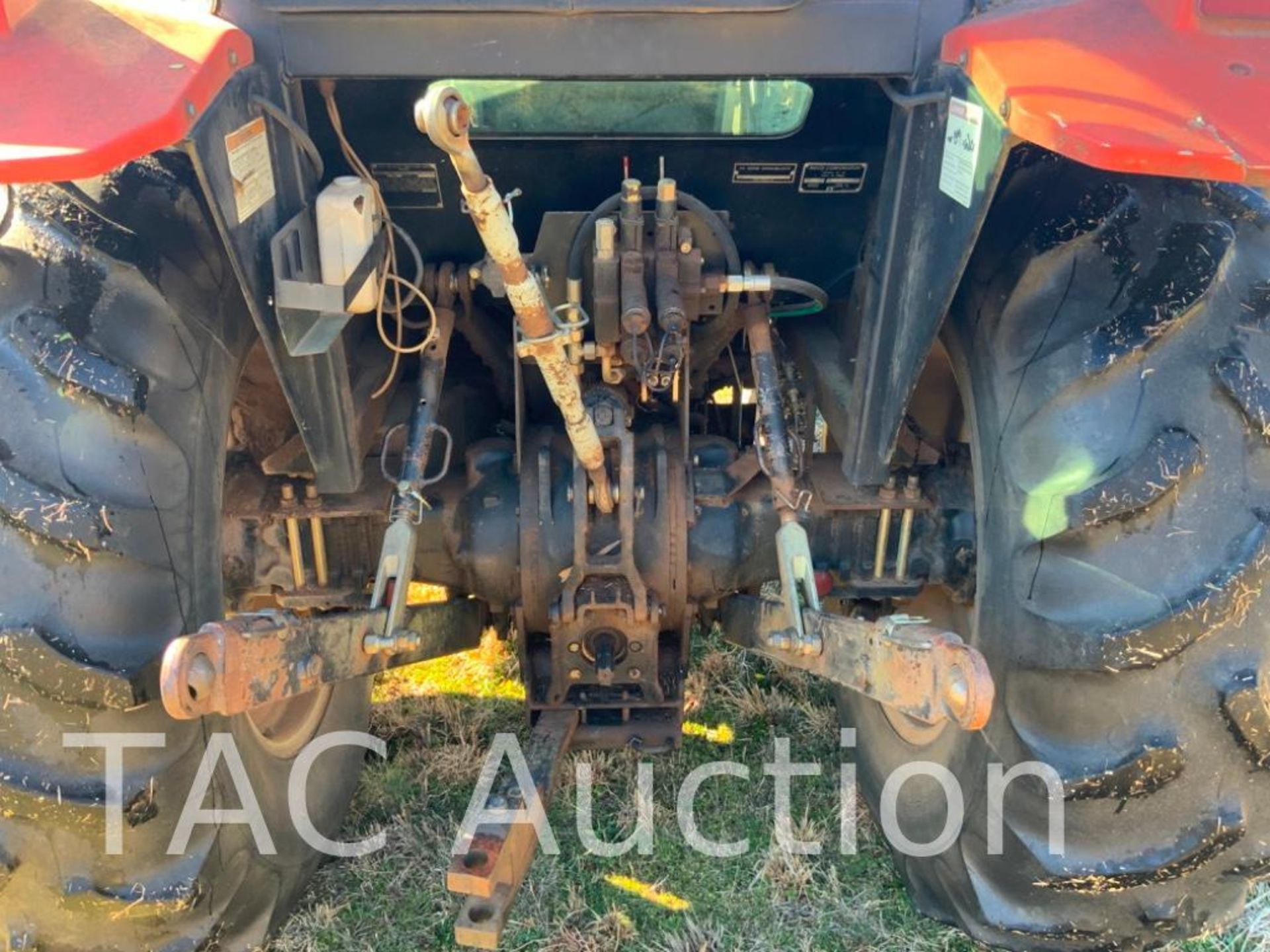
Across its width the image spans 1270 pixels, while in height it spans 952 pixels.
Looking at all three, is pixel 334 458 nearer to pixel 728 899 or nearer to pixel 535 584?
pixel 535 584

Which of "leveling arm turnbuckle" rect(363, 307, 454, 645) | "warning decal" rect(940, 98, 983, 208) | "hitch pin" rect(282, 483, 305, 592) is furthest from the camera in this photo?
"hitch pin" rect(282, 483, 305, 592)

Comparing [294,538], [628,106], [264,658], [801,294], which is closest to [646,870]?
[294,538]

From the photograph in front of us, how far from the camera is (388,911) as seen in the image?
2496 mm

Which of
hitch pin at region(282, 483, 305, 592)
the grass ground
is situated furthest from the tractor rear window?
the grass ground

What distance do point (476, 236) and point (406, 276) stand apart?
18 centimetres

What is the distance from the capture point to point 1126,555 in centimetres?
169

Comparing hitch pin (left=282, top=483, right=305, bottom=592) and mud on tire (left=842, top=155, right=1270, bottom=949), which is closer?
mud on tire (left=842, top=155, right=1270, bottom=949)

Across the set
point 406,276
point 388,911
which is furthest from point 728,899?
point 406,276

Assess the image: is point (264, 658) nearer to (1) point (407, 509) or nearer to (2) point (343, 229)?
(1) point (407, 509)

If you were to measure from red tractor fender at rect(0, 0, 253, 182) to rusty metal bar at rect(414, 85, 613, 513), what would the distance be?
0.30 m

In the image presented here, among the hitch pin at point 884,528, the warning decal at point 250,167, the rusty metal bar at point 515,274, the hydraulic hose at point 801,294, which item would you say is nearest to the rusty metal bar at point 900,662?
the hitch pin at point 884,528

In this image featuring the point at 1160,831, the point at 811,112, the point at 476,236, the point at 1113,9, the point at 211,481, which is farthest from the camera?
the point at 476,236

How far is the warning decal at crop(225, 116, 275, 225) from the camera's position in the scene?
1659 mm

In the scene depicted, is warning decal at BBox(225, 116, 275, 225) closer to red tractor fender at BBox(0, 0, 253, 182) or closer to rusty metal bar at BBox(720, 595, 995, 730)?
red tractor fender at BBox(0, 0, 253, 182)
